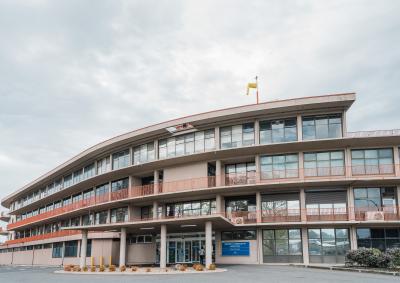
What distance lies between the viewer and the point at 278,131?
105 feet

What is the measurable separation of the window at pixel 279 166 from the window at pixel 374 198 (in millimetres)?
4568

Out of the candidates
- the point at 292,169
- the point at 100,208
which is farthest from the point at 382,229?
the point at 100,208

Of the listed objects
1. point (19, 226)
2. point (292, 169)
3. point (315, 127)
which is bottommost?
point (19, 226)

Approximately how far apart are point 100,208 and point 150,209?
6.33 meters

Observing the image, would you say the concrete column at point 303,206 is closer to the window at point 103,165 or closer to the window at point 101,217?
the window at point 103,165

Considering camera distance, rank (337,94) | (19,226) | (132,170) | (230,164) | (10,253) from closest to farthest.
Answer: (337,94) → (230,164) → (132,170) → (19,226) → (10,253)

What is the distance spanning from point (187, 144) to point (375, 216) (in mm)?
15188

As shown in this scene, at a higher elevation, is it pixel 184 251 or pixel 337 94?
pixel 337 94

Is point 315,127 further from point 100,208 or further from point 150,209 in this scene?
point 100,208

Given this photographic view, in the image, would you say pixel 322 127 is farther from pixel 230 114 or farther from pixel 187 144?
pixel 187 144

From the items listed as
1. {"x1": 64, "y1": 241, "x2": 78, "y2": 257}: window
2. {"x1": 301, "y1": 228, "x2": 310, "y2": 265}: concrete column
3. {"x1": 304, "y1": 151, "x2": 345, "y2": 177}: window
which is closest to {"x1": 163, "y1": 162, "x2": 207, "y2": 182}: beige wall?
{"x1": 304, "y1": 151, "x2": 345, "y2": 177}: window

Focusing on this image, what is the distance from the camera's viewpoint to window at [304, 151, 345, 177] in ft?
99.6

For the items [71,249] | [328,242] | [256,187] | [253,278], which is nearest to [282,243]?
[328,242]

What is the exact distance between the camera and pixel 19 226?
205 ft
